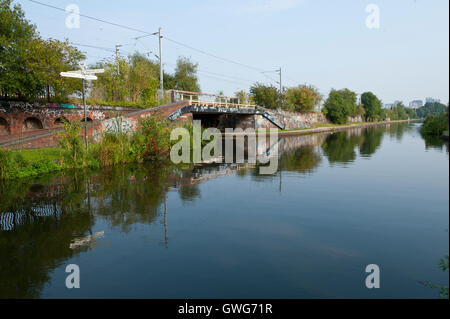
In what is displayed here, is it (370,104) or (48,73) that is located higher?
(370,104)

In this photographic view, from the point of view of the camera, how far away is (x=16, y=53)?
74.9 feet

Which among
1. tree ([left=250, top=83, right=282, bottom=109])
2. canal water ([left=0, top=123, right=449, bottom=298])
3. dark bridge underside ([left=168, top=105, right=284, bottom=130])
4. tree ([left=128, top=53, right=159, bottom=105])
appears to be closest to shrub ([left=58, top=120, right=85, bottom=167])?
canal water ([left=0, top=123, right=449, bottom=298])

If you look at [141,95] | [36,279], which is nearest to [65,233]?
[36,279]

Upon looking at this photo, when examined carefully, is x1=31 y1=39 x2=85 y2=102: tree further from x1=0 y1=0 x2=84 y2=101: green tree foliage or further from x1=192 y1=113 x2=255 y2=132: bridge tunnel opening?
x1=192 y1=113 x2=255 y2=132: bridge tunnel opening

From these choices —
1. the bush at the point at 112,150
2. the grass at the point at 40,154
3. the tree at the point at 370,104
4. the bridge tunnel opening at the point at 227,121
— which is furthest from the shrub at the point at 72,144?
the tree at the point at 370,104

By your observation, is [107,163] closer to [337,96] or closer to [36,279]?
[36,279]

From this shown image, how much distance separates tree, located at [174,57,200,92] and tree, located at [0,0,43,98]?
125ft

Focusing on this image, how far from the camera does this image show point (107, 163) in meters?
16.6

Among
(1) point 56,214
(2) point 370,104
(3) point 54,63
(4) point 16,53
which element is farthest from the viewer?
(2) point 370,104

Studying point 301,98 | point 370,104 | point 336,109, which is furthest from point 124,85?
point 370,104

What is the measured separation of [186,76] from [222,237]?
58916 millimetres

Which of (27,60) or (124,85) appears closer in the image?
(27,60)

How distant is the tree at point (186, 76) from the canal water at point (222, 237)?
169 feet

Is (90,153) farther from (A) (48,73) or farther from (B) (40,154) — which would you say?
(A) (48,73)
